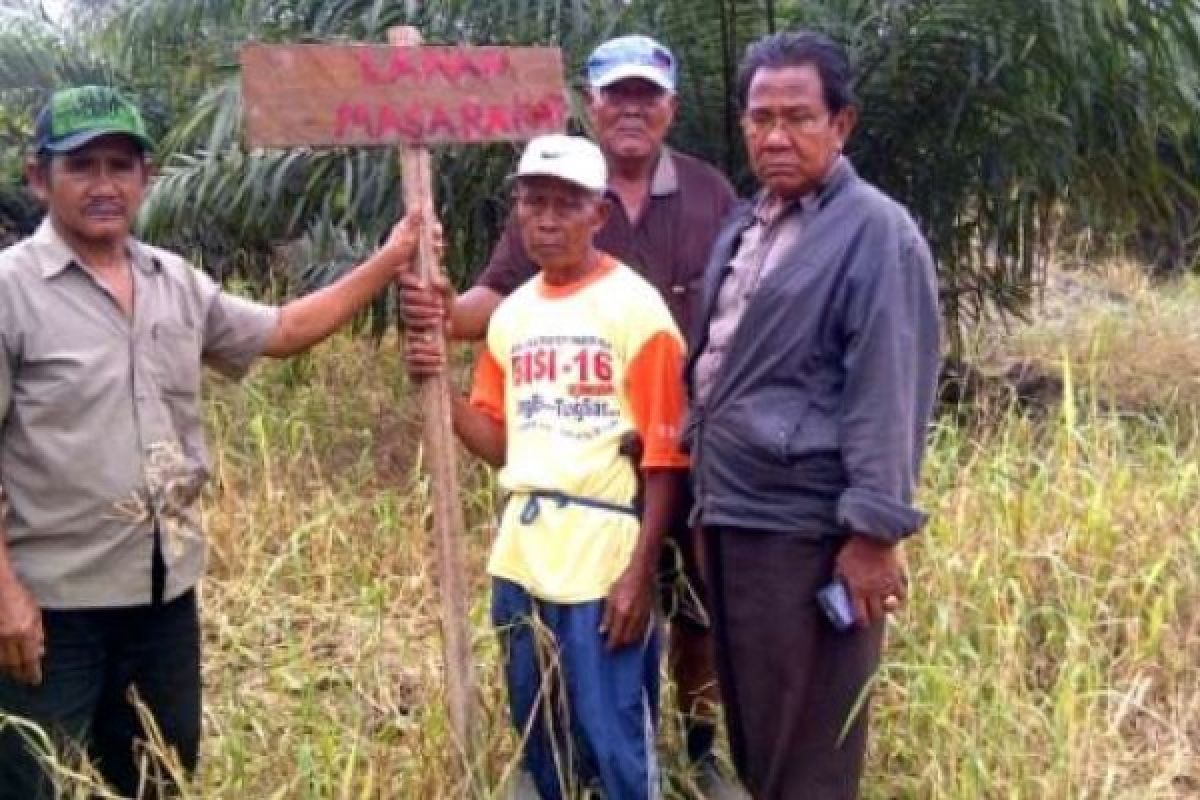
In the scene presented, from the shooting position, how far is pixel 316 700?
3127mm

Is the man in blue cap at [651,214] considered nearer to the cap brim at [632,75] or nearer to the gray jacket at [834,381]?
the cap brim at [632,75]

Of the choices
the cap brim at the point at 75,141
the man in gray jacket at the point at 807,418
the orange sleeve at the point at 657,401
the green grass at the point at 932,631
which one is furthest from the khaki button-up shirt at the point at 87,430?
the man in gray jacket at the point at 807,418

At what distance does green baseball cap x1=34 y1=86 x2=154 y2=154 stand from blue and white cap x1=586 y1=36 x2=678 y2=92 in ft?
2.76

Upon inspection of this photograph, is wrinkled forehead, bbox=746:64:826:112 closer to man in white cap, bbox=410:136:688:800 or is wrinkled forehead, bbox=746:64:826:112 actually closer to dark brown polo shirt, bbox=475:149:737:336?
man in white cap, bbox=410:136:688:800

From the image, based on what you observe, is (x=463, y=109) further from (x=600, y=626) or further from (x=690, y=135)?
(x=690, y=135)

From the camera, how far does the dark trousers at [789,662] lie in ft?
7.50

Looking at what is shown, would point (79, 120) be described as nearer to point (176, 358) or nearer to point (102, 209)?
point (102, 209)

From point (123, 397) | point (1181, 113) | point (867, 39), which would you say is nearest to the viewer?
point (123, 397)

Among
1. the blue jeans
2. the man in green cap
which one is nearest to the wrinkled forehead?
the blue jeans

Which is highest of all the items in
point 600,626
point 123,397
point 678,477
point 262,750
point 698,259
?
point 698,259

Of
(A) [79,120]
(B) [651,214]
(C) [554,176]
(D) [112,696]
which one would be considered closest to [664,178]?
(B) [651,214]

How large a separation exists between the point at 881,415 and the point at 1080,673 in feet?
3.30

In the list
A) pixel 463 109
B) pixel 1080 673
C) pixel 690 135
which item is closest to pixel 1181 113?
pixel 690 135

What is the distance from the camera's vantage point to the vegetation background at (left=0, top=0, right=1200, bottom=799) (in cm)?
291
